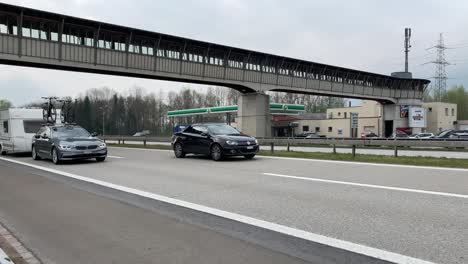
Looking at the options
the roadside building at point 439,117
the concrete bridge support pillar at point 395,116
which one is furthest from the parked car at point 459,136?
the roadside building at point 439,117

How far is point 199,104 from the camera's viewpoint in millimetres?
111938

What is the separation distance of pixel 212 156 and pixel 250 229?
10849mm

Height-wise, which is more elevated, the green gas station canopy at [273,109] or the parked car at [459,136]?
the green gas station canopy at [273,109]

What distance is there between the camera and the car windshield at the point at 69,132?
1683 centimetres

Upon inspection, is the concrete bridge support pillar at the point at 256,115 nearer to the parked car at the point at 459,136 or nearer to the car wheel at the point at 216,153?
the parked car at the point at 459,136

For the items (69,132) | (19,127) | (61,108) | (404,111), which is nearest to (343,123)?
(404,111)

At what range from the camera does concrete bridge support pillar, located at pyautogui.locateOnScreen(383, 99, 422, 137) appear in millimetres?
68438

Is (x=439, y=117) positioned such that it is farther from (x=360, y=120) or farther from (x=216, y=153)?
(x=216, y=153)

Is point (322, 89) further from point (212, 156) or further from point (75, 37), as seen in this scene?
point (212, 156)

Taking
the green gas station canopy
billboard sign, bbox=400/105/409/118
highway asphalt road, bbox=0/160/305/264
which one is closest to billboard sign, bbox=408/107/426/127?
billboard sign, bbox=400/105/409/118

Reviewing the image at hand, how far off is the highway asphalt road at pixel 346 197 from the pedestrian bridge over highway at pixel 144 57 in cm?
2357

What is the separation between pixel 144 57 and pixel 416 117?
156ft

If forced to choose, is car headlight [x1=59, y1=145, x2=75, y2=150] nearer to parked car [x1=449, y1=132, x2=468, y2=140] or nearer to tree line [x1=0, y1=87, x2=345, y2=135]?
parked car [x1=449, y1=132, x2=468, y2=140]

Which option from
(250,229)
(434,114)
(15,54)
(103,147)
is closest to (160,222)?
(250,229)
